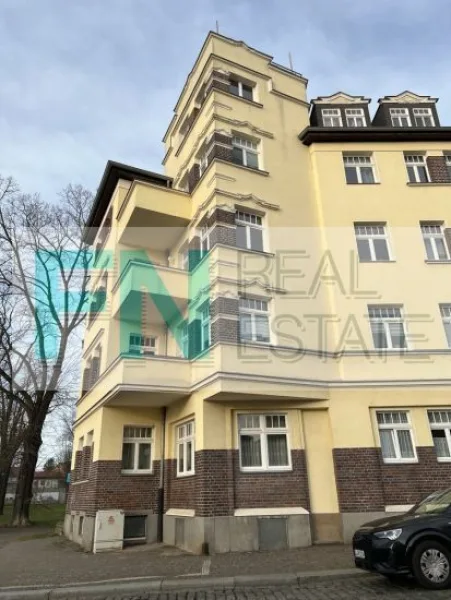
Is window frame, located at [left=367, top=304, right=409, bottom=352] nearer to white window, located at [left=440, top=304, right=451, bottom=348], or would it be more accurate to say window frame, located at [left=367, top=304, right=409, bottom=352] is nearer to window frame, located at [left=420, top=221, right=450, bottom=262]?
white window, located at [left=440, top=304, right=451, bottom=348]

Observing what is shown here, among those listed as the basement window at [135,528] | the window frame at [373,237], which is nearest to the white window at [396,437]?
the window frame at [373,237]

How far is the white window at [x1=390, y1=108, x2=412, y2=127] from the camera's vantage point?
18.6 meters

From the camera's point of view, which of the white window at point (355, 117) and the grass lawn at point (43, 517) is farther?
the grass lawn at point (43, 517)

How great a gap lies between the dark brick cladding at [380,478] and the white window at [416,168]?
32.3ft

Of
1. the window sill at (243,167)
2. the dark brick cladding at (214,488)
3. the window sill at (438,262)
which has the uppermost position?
the window sill at (243,167)

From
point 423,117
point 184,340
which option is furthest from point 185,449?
point 423,117

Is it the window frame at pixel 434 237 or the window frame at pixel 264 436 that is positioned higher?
the window frame at pixel 434 237

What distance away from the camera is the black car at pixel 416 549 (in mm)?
7035

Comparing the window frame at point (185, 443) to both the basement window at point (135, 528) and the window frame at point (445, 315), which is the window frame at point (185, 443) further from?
the window frame at point (445, 315)

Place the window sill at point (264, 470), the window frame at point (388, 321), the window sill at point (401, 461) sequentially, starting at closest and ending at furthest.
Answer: the window sill at point (264, 470) → the window sill at point (401, 461) → the window frame at point (388, 321)

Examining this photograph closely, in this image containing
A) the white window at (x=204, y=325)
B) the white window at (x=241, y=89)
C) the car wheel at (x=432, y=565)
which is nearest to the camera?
the car wheel at (x=432, y=565)

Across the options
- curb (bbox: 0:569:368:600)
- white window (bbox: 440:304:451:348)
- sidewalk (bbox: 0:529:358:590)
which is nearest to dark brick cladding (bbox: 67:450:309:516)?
sidewalk (bbox: 0:529:358:590)

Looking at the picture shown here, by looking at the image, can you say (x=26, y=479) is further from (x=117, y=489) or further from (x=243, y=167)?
(x=243, y=167)

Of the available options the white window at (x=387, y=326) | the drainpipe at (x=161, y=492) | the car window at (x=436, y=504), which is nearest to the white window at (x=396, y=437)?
the white window at (x=387, y=326)
